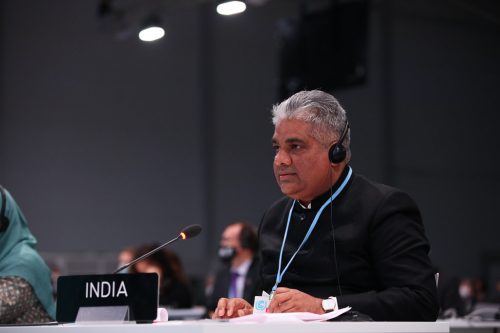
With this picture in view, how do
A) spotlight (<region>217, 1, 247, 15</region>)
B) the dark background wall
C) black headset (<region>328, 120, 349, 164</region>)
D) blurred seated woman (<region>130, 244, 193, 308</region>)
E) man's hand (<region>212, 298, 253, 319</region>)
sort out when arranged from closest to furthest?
man's hand (<region>212, 298, 253, 319</region>) < black headset (<region>328, 120, 349, 164</region>) < spotlight (<region>217, 1, 247, 15</region>) < blurred seated woman (<region>130, 244, 193, 308</region>) < the dark background wall

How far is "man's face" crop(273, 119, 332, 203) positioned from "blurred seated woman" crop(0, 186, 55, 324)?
109cm

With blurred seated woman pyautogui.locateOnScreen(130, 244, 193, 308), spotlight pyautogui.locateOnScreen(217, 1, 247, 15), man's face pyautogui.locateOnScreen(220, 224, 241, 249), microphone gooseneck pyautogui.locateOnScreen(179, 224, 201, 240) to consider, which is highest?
spotlight pyautogui.locateOnScreen(217, 1, 247, 15)

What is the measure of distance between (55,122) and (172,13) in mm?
2550

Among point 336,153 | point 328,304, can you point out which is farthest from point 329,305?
point 336,153

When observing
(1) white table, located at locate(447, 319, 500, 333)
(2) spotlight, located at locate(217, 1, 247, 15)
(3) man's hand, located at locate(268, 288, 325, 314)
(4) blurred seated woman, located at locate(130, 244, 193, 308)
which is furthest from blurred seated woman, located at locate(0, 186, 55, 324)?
(4) blurred seated woman, located at locate(130, 244, 193, 308)

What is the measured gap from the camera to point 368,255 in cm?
224

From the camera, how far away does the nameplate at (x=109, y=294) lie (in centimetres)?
192

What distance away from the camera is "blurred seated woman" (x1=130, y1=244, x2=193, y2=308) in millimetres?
6328

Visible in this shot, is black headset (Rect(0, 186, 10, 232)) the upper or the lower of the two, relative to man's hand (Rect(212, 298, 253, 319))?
upper

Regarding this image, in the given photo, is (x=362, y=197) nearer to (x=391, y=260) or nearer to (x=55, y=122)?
(x=391, y=260)

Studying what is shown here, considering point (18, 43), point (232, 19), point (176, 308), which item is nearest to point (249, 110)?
point (232, 19)

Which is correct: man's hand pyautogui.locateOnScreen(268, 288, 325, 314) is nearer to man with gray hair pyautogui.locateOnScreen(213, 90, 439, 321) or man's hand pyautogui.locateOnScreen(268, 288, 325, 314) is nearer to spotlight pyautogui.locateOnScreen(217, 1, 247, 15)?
man with gray hair pyautogui.locateOnScreen(213, 90, 439, 321)

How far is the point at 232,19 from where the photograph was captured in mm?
12211

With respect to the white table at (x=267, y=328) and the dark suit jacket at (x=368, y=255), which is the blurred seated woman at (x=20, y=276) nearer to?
the dark suit jacket at (x=368, y=255)
